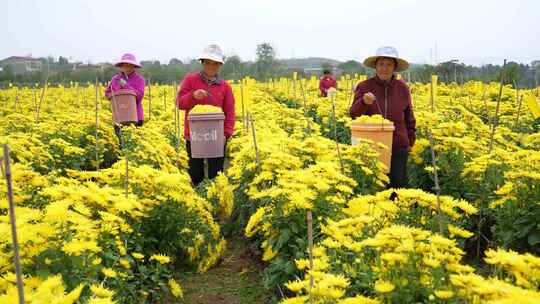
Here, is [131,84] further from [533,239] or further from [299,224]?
[533,239]

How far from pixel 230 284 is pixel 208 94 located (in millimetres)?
1966

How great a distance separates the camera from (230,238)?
5211 mm

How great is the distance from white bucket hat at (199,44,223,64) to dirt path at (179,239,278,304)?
6.19ft

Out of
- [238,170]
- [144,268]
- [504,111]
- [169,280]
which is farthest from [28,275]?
[504,111]

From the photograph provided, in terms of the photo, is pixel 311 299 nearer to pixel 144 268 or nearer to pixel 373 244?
pixel 373 244

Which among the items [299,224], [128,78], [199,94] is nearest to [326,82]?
[128,78]

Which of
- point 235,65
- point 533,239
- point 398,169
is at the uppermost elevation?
point 235,65

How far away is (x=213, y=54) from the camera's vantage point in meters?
5.12

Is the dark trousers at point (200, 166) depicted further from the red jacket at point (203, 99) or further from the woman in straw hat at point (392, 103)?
the woman in straw hat at point (392, 103)

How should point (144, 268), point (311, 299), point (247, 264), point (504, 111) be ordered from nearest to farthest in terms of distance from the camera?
point (311, 299) → point (144, 268) → point (247, 264) → point (504, 111)

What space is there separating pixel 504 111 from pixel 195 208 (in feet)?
22.3

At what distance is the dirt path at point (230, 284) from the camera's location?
3855 mm

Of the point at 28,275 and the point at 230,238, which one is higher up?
the point at 28,275

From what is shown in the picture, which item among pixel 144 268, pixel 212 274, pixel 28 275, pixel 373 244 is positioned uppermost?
pixel 373 244
